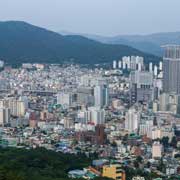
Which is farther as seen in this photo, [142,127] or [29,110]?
[29,110]

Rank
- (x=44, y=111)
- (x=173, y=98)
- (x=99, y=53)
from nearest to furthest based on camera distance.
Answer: (x=44, y=111) < (x=173, y=98) < (x=99, y=53)

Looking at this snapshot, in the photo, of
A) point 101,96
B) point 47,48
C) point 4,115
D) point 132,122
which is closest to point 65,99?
point 101,96

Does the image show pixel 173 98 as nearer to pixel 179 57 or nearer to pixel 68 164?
pixel 179 57

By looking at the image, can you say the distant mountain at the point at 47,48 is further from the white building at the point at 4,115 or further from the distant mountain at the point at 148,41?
the white building at the point at 4,115

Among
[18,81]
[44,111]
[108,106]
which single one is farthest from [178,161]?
[18,81]

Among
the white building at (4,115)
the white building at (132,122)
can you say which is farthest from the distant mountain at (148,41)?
the white building at (132,122)

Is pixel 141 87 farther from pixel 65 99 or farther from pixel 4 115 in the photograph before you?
pixel 4 115

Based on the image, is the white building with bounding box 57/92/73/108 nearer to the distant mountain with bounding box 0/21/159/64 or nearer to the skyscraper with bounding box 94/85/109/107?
the skyscraper with bounding box 94/85/109/107
